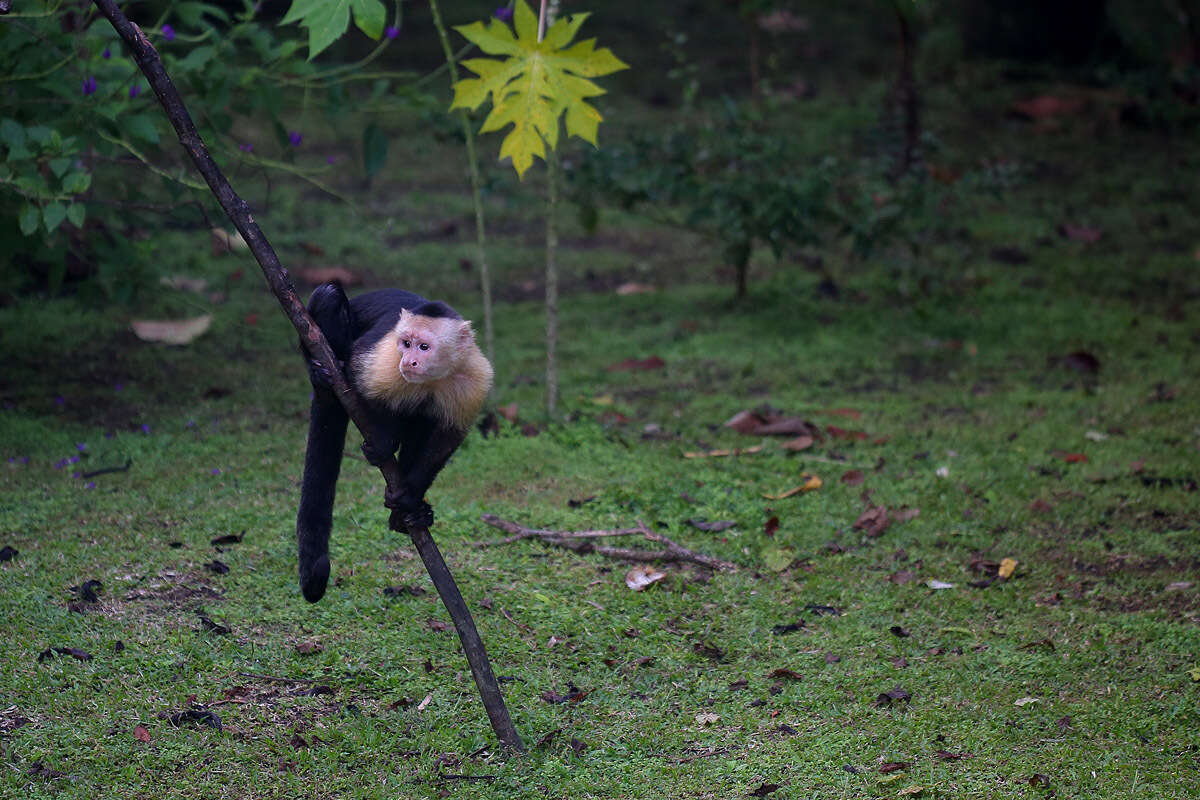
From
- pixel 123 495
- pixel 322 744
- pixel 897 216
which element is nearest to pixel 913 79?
pixel 897 216

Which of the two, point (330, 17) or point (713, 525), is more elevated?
point (330, 17)

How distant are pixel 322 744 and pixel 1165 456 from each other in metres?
4.02

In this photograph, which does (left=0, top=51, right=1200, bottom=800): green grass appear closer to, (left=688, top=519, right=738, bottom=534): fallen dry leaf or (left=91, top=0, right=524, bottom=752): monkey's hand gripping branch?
(left=688, top=519, right=738, bottom=534): fallen dry leaf

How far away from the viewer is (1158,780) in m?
3.23

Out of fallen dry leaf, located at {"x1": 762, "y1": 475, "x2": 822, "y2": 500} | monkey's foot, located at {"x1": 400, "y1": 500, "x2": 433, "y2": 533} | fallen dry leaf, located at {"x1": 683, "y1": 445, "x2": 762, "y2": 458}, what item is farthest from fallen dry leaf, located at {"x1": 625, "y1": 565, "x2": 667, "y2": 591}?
monkey's foot, located at {"x1": 400, "y1": 500, "x2": 433, "y2": 533}

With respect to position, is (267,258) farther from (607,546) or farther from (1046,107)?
(1046,107)

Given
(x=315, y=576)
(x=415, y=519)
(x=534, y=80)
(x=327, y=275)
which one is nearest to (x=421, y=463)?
(x=415, y=519)

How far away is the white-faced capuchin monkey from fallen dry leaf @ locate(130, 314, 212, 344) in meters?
3.43

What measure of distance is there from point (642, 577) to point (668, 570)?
0.48 feet

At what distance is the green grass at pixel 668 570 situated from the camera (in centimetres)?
333

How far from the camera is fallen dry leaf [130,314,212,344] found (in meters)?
6.52

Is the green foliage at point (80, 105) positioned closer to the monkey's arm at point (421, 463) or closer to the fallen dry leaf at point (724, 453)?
the monkey's arm at point (421, 463)

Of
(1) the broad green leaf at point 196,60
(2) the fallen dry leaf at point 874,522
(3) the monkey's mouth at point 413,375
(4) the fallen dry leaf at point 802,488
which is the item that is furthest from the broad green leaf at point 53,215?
(2) the fallen dry leaf at point 874,522

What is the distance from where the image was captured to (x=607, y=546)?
454 cm
